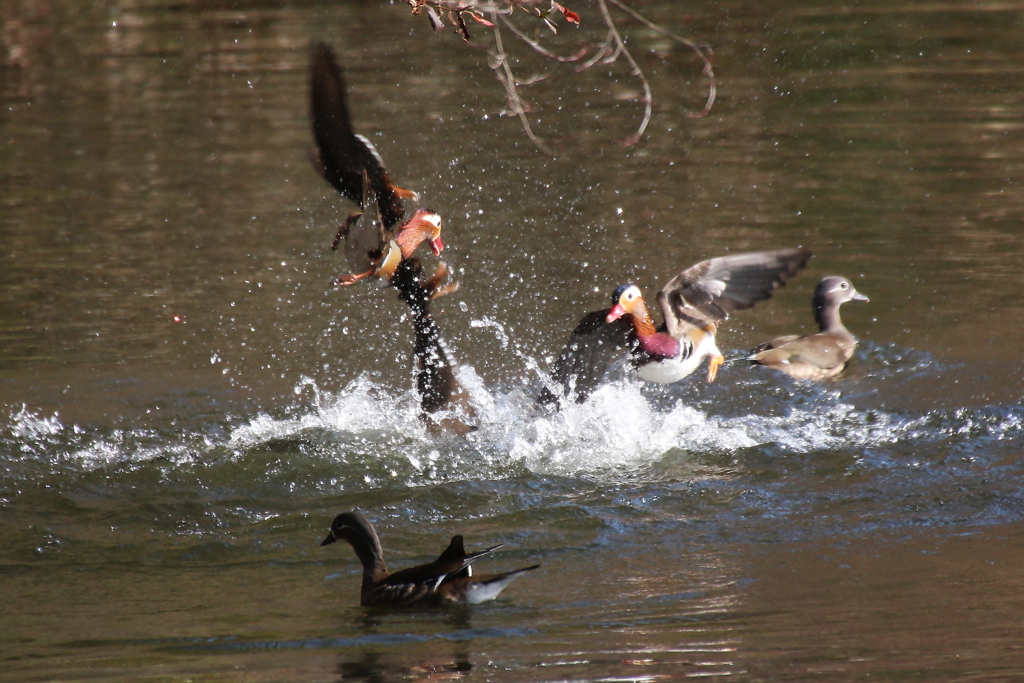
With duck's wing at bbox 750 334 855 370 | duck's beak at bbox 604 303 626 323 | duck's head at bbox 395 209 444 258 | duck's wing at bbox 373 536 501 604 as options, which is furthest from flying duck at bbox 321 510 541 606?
duck's wing at bbox 750 334 855 370

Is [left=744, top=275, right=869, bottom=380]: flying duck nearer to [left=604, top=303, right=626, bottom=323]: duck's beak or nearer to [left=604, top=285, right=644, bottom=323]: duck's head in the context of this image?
[left=604, top=285, right=644, bottom=323]: duck's head

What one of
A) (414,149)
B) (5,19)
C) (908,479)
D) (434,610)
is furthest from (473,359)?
(5,19)

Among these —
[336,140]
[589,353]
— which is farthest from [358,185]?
[589,353]

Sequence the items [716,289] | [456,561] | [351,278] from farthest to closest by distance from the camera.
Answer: [716,289] → [351,278] → [456,561]

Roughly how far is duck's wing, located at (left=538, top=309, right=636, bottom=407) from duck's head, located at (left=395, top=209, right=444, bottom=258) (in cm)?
125

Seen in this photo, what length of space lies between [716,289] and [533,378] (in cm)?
140

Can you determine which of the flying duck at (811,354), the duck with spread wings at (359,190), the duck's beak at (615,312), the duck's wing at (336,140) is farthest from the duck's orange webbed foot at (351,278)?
the flying duck at (811,354)

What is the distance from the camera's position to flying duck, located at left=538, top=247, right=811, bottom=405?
679cm

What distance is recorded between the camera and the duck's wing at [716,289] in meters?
6.80

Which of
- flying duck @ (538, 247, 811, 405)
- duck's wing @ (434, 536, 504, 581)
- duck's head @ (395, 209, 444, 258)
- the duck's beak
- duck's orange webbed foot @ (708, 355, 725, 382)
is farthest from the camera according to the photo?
duck's orange webbed foot @ (708, 355, 725, 382)

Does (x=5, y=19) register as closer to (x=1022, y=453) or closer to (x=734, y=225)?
(x=734, y=225)

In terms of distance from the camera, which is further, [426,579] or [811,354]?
[811,354]

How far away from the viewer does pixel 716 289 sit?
6793 mm

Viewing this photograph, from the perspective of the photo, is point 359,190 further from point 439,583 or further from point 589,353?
point 439,583
